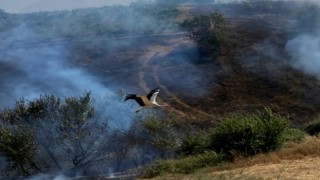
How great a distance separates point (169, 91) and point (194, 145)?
24988 mm

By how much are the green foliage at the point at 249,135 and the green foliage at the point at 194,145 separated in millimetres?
2627

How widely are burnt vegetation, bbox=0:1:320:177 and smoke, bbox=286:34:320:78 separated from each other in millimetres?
863

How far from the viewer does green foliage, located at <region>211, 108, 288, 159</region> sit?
28562mm

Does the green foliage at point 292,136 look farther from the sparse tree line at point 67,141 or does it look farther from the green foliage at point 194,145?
the sparse tree line at point 67,141

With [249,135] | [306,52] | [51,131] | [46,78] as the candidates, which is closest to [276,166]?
[249,135]

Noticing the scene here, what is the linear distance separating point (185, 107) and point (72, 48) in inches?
1185

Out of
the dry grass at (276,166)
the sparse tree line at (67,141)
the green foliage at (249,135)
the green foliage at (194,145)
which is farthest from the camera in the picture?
the sparse tree line at (67,141)

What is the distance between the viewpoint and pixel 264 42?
71562 millimetres

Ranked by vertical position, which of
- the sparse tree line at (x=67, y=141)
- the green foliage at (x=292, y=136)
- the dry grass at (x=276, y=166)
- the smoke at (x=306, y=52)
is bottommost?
the dry grass at (x=276, y=166)

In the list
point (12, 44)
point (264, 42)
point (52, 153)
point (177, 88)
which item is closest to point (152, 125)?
point (52, 153)

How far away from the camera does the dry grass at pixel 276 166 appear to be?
2212cm

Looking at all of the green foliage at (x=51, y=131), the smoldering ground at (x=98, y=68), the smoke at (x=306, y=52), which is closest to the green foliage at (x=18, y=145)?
the green foliage at (x=51, y=131)

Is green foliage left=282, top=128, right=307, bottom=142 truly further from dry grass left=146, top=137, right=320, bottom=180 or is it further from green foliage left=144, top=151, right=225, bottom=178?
green foliage left=144, top=151, right=225, bottom=178

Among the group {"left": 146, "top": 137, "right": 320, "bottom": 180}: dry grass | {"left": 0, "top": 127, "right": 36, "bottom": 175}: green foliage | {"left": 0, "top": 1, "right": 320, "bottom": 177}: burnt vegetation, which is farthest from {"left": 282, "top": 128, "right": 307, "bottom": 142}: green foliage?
{"left": 0, "top": 127, "right": 36, "bottom": 175}: green foliage
